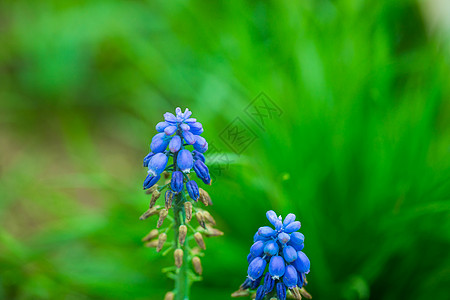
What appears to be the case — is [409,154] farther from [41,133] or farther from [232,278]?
[41,133]

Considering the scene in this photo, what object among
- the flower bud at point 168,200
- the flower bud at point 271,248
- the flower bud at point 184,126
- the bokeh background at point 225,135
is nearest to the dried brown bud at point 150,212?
the flower bud at point 168,200

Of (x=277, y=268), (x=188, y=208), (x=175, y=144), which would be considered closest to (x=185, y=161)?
(x=175, y=144)

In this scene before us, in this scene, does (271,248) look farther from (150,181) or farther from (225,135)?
(225,135)

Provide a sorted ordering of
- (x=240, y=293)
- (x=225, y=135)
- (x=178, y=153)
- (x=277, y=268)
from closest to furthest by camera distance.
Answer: (x=277, y=268)
(x=178, y=153)
(x=240, y=293)
(x=225, y=135)

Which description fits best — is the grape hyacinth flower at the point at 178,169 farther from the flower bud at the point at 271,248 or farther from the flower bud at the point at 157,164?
the flower bud at the point at 271,248

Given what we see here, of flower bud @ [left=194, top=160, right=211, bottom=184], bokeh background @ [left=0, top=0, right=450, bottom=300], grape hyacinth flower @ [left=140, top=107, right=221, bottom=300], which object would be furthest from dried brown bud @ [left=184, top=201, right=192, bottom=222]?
bokeh background @ [left=0, top=0, right=450, bottom=300]
